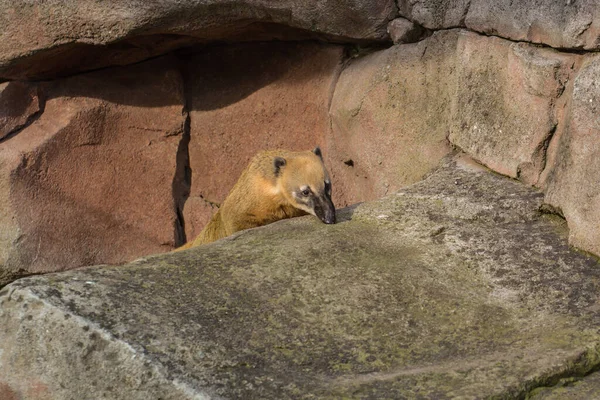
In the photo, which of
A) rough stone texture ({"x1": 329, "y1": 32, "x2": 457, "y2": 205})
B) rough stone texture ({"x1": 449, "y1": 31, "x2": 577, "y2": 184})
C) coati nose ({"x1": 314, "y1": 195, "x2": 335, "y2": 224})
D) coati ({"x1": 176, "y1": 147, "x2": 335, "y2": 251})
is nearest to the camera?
rough stone texture ({"x1": 449, "y1": 31, "x2": 577, "y2": 184})

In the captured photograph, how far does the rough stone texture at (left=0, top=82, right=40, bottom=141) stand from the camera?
6738 millimetres

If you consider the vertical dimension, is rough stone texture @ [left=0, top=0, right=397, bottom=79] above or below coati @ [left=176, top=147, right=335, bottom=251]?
above

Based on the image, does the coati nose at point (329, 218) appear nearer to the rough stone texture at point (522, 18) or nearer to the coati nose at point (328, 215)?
the coati nose at point (328, 215)

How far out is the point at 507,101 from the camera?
512cm

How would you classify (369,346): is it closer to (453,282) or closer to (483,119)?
(453,282)

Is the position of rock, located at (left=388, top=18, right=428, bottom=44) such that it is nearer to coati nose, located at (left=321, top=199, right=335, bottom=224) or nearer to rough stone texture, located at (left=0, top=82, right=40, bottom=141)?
coati nose, located at (left=321, top=199, right=335, bottom=224)

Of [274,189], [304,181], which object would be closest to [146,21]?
[274,189]

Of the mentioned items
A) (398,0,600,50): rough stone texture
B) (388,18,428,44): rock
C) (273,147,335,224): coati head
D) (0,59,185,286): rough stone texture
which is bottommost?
(0,59,185,286): rough stone texture

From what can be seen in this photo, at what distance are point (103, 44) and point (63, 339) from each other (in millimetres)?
3240

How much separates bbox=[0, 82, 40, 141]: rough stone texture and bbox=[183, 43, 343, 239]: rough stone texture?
126cm

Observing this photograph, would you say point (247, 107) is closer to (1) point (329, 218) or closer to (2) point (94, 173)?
(2) point (94, 173)

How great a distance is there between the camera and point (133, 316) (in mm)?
3598

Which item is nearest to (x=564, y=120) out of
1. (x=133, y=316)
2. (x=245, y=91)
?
(x=133, y=316)

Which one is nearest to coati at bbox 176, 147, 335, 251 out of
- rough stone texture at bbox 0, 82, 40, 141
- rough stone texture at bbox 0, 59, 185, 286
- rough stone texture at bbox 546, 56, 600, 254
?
rough stone texture at bbox 546, 56, 600, 254
